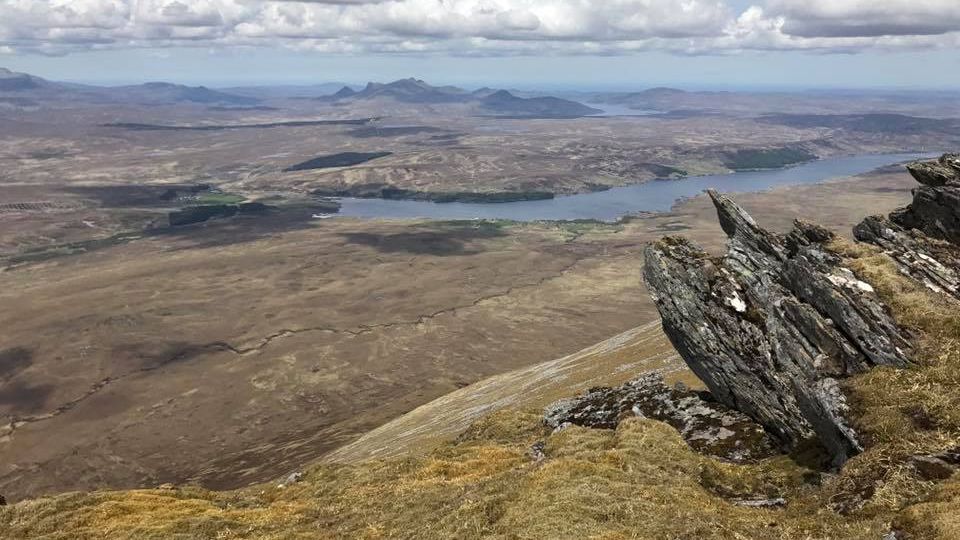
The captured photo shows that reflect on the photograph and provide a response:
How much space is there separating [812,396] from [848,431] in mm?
4113

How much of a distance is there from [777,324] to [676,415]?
11.3m

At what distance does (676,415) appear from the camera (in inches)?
1815

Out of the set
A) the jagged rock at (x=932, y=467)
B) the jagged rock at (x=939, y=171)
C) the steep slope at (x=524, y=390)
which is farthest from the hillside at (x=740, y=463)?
the steep slope at (x=524, y=390)

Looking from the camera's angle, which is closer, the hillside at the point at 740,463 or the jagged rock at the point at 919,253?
the hillside at the point at 740,463

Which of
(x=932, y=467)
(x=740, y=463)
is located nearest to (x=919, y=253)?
(x=740, y=463)

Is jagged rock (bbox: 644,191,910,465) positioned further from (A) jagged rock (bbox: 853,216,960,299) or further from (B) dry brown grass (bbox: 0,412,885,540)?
(A) jagged rock (bbox: 853,216,960,299)

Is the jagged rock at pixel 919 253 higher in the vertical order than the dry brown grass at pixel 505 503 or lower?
higher

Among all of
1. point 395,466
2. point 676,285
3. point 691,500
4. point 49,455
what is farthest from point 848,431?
point 49,455

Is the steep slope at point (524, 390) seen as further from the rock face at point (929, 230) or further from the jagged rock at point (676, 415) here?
the rock face at point (929, 230)

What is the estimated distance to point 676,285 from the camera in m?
48.2

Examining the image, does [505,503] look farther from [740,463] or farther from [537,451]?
[740,463]

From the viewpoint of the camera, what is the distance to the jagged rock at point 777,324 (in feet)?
112

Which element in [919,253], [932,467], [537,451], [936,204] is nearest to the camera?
[932,467]

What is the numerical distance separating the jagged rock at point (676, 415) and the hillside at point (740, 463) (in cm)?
62
